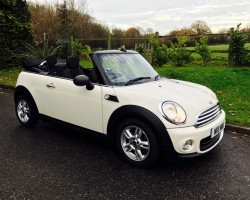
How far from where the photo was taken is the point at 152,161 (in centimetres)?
392

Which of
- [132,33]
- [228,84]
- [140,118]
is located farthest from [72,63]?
[132,33]

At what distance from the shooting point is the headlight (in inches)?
147

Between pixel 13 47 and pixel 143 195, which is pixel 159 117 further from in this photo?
pixel 13 47

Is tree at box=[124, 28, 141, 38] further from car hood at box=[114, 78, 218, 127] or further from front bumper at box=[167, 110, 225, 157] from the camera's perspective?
front bumper at box=[167, 110, 225, 157]

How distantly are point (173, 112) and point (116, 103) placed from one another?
81 centimetres

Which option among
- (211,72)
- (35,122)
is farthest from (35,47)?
(35,122)

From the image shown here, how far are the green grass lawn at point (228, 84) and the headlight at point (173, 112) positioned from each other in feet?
7.31

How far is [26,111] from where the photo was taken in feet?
19.1

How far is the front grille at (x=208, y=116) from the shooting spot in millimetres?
3857

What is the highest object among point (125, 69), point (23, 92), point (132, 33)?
point (132, 33)

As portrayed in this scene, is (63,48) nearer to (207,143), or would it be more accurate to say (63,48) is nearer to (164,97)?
(164,97)

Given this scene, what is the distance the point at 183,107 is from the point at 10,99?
6.34 meters

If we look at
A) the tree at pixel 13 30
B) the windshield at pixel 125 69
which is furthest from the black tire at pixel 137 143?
the tree at pixel 13 30

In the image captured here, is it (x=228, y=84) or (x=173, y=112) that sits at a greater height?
(x=173, y=112)
